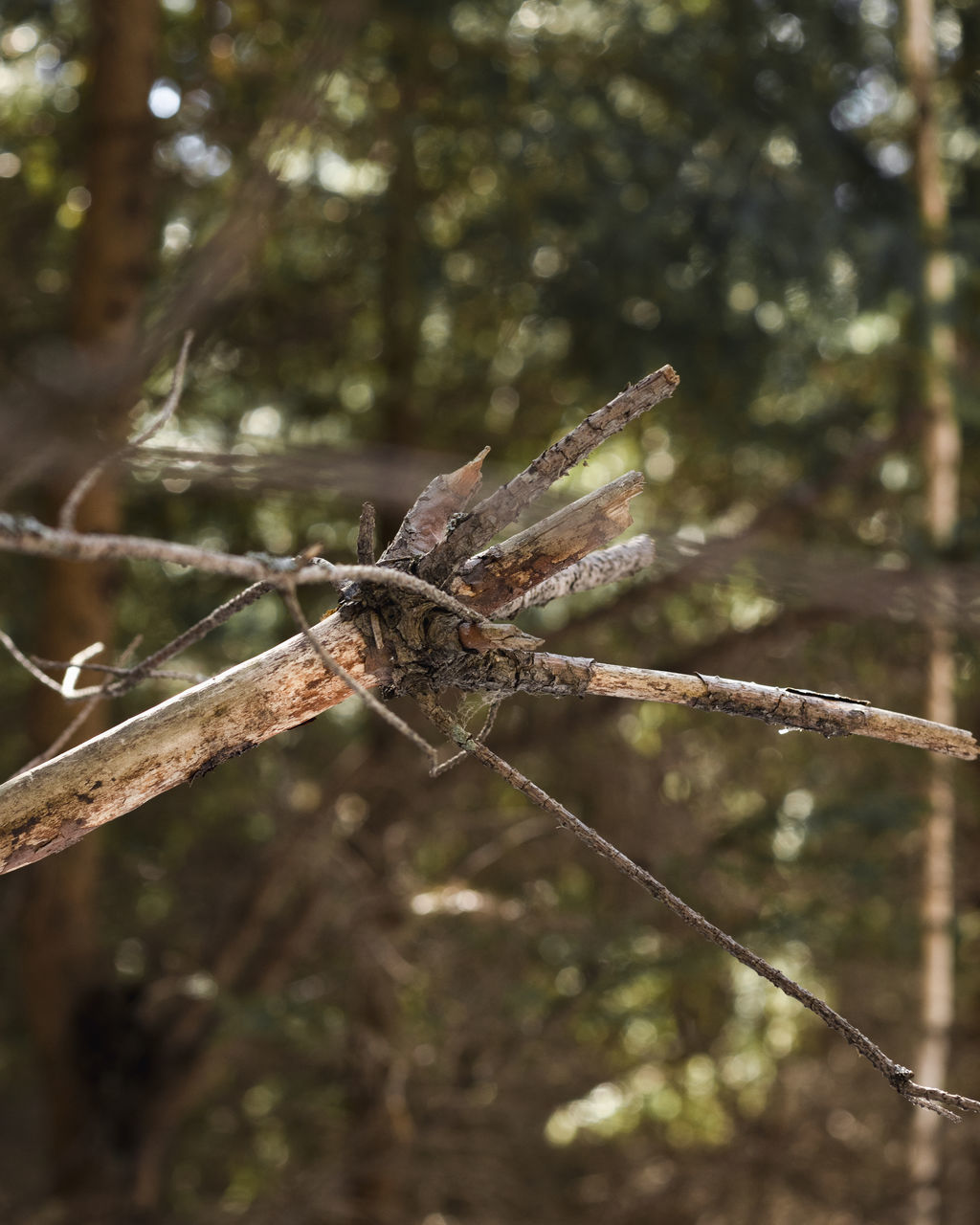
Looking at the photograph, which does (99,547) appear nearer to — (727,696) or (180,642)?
(180,642)

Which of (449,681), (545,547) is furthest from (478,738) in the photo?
(545,547)

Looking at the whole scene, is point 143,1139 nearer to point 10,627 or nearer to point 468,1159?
point 468,1159

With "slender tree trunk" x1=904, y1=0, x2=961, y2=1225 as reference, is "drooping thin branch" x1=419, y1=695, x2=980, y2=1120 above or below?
above

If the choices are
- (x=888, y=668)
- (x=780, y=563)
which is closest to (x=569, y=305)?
(x=888, y=668)

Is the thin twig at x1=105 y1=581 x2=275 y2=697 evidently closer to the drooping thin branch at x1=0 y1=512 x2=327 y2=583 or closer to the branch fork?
the branch fork

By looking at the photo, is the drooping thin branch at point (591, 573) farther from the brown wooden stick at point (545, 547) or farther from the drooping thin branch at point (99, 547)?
the drooping thin branch at point (99, 547)

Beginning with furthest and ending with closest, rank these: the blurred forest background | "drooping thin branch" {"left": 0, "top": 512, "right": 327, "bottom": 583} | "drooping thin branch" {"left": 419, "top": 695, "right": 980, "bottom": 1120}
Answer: the blurred forest background → "drooping thin branch" {"left": 419, "top": 695, "right": 980, "bottom": 1120} → "drooping thin branch" {"left": 0, "top": 512, "right": 327, "bottom": 583}

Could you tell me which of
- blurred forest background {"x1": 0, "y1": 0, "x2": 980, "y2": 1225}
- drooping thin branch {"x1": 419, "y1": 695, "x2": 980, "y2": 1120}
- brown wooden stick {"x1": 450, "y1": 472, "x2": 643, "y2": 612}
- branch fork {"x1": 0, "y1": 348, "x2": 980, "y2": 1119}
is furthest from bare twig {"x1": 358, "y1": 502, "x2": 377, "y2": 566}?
blurred forest background {"x1": 0, "y1": 0, "x2": 980, "y2": 1225}
